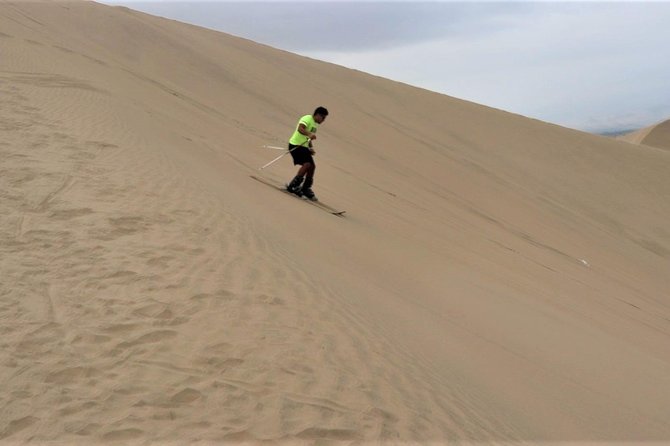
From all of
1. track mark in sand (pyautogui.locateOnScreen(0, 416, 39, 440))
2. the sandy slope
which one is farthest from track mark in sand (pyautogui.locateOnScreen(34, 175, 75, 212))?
track mark in sand (pyautogui.locateOnScreen(0, 416, 39, 440))

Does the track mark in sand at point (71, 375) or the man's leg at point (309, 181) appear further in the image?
the man's leg at point (309, 181)

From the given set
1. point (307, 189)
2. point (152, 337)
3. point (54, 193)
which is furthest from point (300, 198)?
A: point (152, 337)

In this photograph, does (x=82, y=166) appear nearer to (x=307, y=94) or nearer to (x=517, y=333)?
(x=517, y=333)

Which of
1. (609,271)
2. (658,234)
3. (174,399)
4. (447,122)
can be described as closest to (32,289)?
(174,399)

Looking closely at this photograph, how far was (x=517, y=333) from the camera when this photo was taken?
18.6 feet

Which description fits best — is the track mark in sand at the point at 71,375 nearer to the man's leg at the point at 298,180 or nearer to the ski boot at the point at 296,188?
the man's leg at the point at 298,180

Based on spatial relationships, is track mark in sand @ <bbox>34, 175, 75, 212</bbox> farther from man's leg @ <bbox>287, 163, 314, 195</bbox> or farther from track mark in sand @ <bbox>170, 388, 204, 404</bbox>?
man's leg @ <bbox>287, 163, 314, 195</bbox>

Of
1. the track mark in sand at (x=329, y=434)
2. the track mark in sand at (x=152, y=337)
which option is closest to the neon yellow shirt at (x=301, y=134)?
the track mark in sand at (x=152, y=337)

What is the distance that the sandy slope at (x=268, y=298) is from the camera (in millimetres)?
3033

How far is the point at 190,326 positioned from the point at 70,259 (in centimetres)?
128

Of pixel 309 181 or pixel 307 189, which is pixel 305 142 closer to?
pixel 309 181

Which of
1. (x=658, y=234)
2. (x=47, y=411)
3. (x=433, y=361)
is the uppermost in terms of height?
(x=658, y=234)

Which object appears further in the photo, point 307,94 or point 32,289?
point 307,94

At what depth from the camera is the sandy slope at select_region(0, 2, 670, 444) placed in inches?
119
